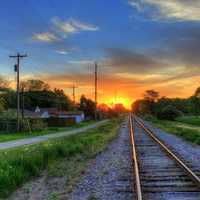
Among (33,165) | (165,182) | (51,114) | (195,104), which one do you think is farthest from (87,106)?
(165,182)

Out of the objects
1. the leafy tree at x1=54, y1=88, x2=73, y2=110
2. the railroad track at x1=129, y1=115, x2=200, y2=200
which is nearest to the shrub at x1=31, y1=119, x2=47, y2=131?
the railroad track at x1=129, y1=115, x2=200, y2=200

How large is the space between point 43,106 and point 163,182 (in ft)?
385

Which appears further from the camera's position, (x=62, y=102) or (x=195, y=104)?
(x=62, y=102)

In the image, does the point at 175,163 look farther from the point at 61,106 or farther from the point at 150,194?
the point at 61,106

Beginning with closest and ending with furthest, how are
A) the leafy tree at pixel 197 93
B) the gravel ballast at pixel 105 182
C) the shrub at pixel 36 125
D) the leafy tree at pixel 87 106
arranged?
the gravel ballast at pixel 105 182 → the shrub at pixel 36 125 → the leafy tree at pixel 197 93 → the leafy tree at pixel 87 106

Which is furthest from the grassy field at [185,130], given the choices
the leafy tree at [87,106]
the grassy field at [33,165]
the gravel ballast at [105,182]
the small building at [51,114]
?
the leafy tree at [87,106]

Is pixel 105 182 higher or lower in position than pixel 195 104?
lower

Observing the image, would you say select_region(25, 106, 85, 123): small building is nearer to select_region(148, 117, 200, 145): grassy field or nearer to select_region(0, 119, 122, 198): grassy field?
select_region(148, 117, 200, 145): grassy field

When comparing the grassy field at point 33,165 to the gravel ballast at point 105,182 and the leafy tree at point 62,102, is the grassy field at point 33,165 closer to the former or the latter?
the gravel ballast at point 105,182

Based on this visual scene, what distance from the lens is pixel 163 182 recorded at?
34.4 ft

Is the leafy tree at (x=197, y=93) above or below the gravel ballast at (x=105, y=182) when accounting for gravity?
above

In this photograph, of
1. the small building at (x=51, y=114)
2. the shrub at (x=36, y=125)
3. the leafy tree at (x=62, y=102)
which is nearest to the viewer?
the shrub at (x=36, y=125)

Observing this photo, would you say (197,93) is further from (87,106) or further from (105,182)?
(105,182)

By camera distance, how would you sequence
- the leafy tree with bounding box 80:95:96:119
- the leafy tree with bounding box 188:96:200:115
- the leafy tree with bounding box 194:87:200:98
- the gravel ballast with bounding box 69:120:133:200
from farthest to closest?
1. the leafy tree with bounding box 80:95:96:119
2. the leafy tree with bounding box 194:87:200:98
3. the leafy tree with bounding box 188:96:200:115
4. the gravel ballast with bounding box 69:120:133:200
